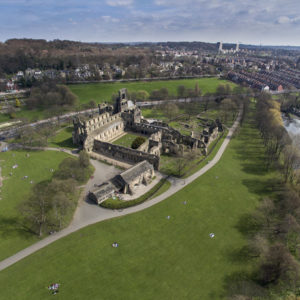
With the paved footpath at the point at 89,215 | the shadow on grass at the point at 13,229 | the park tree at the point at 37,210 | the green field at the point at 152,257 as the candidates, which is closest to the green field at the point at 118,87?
the paved footpath at the point at 89,215

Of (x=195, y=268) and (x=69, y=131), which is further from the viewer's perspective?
(x=69, y=131)

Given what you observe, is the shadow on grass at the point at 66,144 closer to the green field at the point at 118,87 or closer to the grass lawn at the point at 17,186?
the grass lawn at the point at 17,186

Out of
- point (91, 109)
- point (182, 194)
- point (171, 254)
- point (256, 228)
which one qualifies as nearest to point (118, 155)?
point (182, 194)

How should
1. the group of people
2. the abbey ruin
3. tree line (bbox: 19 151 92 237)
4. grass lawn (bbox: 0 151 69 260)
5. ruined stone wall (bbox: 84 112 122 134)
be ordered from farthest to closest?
ruined stone wall (bbox: 84 112 122 134), the abbey ruin, tree line (bbox: 19 151 92 237), grass lawn (bbox: 0 151 69 260), the group of people

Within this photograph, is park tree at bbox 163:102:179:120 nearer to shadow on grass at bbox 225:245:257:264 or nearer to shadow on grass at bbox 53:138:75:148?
shadow on grass at bbox 53:138:75:148

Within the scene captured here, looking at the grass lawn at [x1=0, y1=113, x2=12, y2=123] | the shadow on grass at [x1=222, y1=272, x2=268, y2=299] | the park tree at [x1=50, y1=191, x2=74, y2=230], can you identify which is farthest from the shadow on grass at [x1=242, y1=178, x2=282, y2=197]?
the grass lawn at [x1=0, y1=113, x2=12, y2=123]

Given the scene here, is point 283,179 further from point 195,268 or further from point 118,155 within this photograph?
point 118,155
